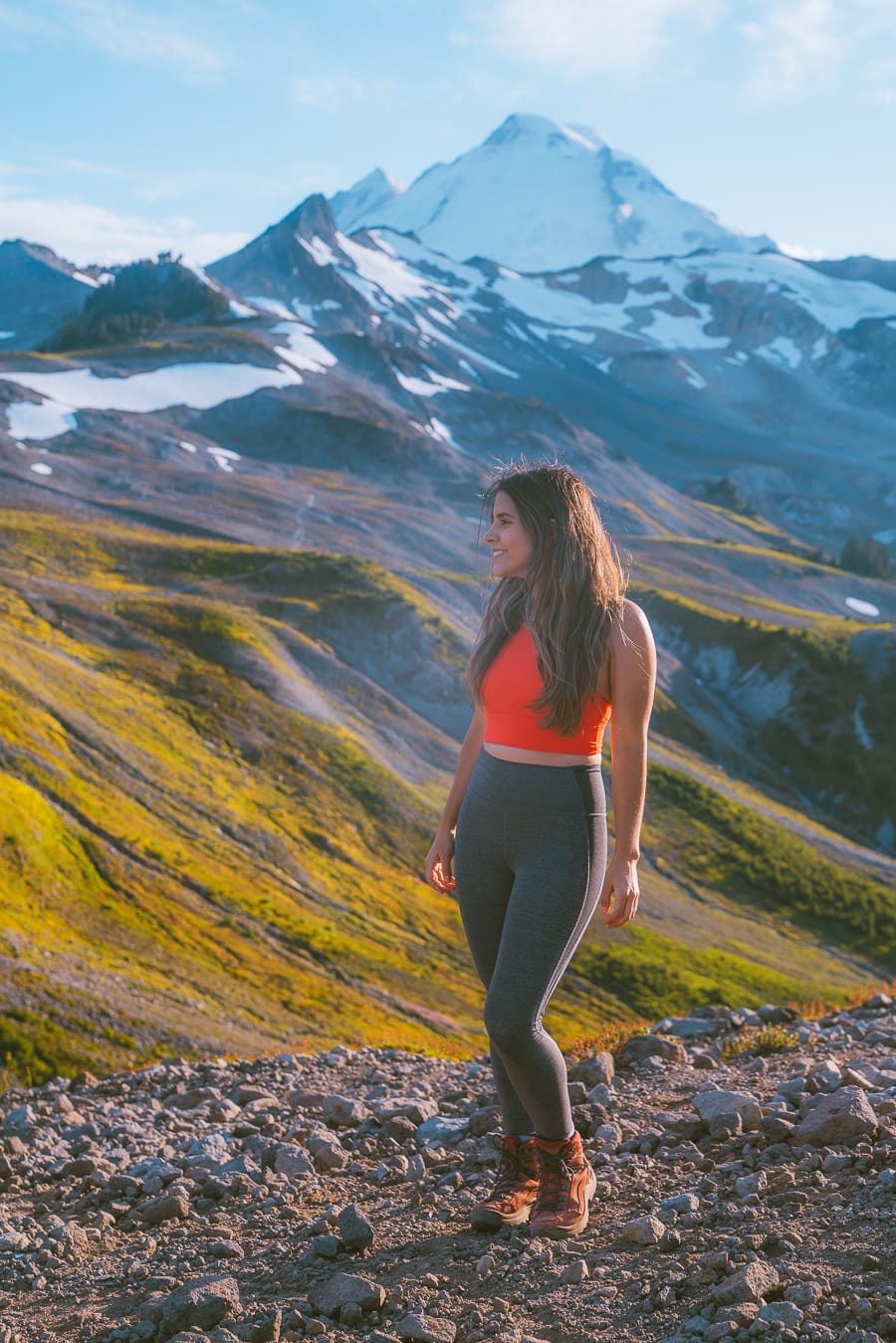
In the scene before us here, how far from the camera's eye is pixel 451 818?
6027 mm

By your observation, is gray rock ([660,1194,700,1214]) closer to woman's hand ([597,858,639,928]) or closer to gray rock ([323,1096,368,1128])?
woman's hand ([597,858,639,928])

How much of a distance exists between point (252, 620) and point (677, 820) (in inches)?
815

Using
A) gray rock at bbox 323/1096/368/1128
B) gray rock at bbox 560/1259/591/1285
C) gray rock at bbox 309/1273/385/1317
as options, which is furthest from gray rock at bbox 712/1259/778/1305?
gray rock at bbox 323/1096/368/1128

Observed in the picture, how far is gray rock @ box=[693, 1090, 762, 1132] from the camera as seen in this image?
6582 mm

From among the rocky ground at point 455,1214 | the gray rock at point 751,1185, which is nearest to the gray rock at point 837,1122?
the rocky ground at point 455,1214

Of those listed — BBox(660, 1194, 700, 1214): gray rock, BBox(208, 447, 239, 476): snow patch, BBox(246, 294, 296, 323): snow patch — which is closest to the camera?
BBox(660, 1194, 700, 1214): gray rock

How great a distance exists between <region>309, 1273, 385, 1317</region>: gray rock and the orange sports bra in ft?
7.77

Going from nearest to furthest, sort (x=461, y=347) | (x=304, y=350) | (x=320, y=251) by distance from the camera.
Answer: (x=304, y=350), (x=461, y=347), (x=320, y=251)

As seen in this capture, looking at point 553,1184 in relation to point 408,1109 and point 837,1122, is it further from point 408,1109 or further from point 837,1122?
point 408,1109

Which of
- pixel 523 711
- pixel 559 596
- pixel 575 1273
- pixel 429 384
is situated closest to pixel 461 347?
pixel 429 384

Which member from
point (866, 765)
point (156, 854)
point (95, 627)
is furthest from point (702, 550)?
point (156, 854)

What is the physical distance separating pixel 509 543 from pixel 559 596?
1.44ft

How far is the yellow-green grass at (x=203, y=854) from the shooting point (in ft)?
55.7

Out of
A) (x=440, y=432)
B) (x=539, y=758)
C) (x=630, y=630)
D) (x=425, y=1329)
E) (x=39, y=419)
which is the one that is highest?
(x=440, y=432)
